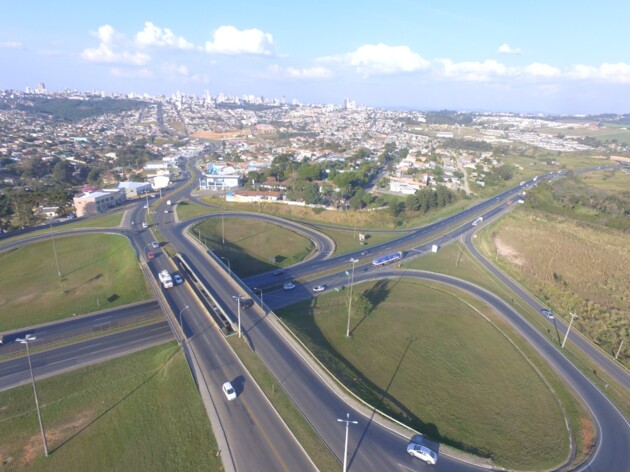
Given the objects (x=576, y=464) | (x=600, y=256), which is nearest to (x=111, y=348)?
(x=576, y=464)

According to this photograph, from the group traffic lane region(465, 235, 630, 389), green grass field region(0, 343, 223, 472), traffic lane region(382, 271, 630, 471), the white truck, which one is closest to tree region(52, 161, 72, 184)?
the white truck

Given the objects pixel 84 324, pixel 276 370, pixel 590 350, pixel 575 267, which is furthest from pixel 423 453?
pixel 575 267

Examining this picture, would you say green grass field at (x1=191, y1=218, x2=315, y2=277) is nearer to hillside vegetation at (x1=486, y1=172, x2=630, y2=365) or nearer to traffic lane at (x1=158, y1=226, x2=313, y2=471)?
traffic lane at (x1=158, y1=226, x2=313, y2=471)

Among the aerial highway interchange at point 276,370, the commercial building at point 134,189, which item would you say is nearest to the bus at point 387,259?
the aerial highway interchange at point 276,370

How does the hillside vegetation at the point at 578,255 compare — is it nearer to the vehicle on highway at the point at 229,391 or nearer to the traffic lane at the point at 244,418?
the traffic lane at the point at 244,418

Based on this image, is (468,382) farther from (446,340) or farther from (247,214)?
(247,214)

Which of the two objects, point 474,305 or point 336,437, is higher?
point 336,437
